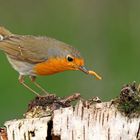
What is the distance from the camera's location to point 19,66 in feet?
34.8

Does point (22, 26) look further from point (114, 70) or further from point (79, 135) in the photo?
point (79, 135)

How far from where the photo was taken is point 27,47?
10.5 meters

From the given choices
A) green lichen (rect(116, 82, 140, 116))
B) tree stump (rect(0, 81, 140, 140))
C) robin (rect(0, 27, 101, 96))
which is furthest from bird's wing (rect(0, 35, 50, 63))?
green lichen (rect(116, 82, 140, 116))

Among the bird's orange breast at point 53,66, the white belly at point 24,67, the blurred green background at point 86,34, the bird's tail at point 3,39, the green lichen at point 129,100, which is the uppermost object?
the blurred green background at point 86,34

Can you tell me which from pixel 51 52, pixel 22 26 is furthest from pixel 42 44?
pixel 22 26

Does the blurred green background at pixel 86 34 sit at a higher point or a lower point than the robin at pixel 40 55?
higher

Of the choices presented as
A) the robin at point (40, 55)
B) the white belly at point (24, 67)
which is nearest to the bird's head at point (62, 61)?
the robin at point (40, 55)

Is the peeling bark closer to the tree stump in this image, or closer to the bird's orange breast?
the tree stump

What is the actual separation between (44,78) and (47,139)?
5895 mm

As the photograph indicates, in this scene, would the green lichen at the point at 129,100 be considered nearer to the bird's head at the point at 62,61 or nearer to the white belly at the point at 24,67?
the bird's head at the point at 62,61

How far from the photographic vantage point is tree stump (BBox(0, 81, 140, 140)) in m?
7.34

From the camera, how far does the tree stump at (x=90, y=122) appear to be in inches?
289

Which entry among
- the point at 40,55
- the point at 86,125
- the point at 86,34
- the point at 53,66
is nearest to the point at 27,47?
the point at 40,55

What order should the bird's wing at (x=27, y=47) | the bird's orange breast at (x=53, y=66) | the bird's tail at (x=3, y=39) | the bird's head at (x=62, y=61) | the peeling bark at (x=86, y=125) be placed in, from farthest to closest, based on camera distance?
the bird's tail at (x=3, y=39), the bird's wing at (x=27, y=47), the bird's orange breast at (x=53, y=66), the bird's head at (x=62, y=61), the peeling bark at (x=86, y=125)
